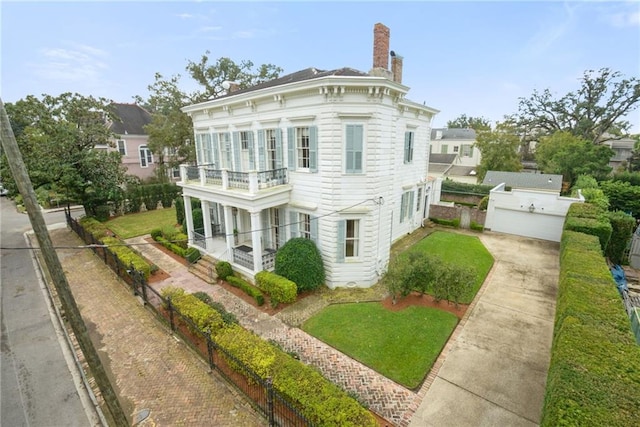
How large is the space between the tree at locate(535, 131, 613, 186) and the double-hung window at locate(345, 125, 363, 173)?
3333 cm

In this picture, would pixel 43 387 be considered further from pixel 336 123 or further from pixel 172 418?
pixel 336 123

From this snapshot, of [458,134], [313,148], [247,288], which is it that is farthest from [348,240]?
[458,134]

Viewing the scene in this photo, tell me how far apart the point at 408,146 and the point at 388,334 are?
1194 cm

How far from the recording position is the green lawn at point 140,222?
22.3 metres

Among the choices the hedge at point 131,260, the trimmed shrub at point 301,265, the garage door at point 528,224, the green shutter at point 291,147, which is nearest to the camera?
the trimmed shrub at point 301,265

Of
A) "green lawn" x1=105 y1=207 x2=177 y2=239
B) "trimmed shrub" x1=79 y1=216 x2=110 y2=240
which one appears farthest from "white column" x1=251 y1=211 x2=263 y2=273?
"green lawn" x1=105 y1=207 x2=177 y2=239

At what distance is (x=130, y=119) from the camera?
3766 cm

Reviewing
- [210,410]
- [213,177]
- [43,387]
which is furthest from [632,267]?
[43,387]

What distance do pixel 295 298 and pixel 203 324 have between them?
4012 millimetres

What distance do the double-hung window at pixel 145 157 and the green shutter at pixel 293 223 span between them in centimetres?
3157

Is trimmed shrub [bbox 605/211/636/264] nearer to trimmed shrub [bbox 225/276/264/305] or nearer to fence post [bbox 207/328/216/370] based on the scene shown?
trimmed shrub [bbox 225/276/264/305]

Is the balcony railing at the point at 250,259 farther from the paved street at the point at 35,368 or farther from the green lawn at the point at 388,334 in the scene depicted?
the paved street at the point at 35,368

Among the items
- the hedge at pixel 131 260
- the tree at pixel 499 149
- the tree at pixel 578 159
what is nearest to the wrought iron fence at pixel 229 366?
the hedge at pixel 131 260

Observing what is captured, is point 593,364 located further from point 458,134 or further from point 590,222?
point 458,134
